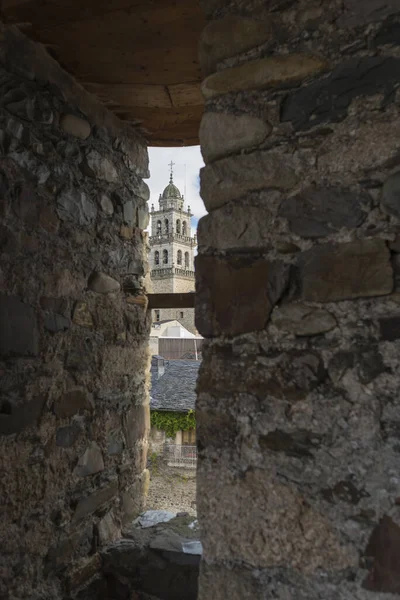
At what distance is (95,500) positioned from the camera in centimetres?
211

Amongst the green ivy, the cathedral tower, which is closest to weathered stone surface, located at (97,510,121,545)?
the green ivy

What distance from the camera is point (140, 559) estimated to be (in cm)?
213

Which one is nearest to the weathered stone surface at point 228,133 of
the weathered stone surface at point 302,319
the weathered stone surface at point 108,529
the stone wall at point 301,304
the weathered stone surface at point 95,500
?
the stone wall at point 301,304

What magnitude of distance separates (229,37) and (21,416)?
137 cm

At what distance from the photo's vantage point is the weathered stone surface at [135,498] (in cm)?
235

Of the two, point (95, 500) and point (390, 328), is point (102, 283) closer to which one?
point (95, 500)

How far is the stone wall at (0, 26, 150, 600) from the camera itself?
171 centimetres

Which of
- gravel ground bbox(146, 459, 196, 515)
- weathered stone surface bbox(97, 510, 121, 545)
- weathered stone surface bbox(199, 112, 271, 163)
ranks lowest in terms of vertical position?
gravel ground bbox(146, 459, 196, 515)

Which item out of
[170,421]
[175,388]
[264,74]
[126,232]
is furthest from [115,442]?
[175,388]

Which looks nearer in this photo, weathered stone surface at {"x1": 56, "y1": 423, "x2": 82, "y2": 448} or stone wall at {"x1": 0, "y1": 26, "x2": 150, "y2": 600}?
stone wall at {"x1": 0, "y1": 26, "x2": 150, "y2": 600}

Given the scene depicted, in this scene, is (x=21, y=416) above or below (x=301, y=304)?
below

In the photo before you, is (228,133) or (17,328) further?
(17,328)

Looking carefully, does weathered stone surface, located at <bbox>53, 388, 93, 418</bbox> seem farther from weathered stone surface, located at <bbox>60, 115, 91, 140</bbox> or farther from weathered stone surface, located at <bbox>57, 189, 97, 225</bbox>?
weathered stone surface, located at <bbox>60, 115, 91, 140</bbox>

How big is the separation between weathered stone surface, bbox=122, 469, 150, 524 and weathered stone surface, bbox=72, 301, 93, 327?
0.86 m
